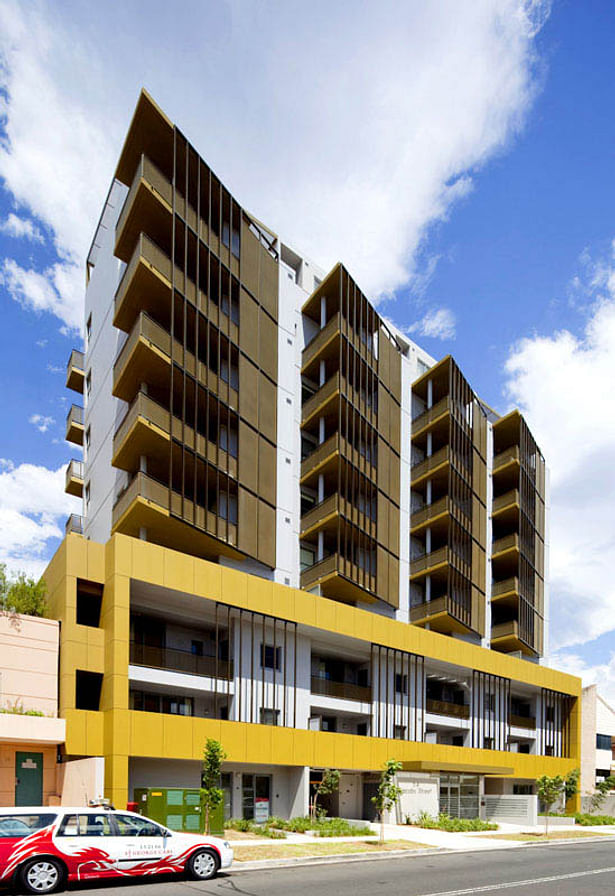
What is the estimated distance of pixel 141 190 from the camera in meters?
36.9

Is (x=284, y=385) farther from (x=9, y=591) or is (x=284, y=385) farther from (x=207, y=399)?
(x=9, y=591)

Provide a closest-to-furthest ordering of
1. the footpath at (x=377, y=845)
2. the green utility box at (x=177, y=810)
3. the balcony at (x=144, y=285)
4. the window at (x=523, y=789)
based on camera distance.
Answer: the footpath at (x=377, y=845), the green utility box at (x=177, y=810), the balcony at (x=144, y=285), the window at (x=523, y=789)

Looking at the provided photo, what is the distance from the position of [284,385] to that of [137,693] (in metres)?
19.7

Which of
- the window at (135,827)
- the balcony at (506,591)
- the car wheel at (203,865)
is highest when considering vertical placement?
the balcony at (506,591)

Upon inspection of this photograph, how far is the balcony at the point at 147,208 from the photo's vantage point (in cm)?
→ 3709

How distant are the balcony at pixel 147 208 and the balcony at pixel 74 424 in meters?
17.2

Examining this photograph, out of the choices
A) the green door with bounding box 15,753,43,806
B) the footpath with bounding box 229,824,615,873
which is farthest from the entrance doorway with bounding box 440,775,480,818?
the green door with bounding box 15,753,43,806

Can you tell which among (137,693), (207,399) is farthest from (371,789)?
(207,399)

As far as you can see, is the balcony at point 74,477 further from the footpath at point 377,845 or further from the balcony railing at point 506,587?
the balcony railing at point 506,587

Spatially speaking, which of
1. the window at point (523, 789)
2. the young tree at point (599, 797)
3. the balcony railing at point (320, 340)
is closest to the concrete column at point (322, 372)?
the balcony railing at point (320, 340)

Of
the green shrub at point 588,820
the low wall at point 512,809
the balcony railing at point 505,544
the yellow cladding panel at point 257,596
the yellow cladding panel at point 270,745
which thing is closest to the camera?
the yellow cladding panel at point 270,745

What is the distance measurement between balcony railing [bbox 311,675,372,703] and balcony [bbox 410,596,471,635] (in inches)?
426

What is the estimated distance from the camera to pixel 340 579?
4478 centimetres

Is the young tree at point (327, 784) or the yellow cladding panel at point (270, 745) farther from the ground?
the yellow cladding panel at point (270, 745)
